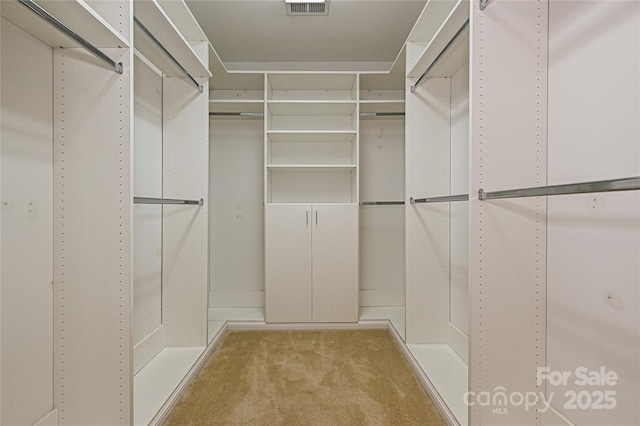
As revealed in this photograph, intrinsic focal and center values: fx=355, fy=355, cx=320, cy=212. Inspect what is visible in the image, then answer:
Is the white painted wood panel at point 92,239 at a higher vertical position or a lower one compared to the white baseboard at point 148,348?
higher

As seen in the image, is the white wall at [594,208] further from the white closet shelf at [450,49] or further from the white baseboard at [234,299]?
the white baseboard at [234,299]

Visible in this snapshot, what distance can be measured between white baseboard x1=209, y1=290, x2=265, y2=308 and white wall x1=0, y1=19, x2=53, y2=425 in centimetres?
201

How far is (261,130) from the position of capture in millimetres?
3523

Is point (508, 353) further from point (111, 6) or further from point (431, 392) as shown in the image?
point (111, 6)

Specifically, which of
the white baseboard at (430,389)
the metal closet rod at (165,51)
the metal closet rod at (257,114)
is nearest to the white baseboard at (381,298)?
the white baseboard at (430,389)

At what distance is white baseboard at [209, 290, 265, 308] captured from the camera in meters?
3.53

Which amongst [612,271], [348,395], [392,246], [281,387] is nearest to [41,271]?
[281,387]

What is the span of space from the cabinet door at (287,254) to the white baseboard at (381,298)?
72cm

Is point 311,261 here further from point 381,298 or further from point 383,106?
point 383,106

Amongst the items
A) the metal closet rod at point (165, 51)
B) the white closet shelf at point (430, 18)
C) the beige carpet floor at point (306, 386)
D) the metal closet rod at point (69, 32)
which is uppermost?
the white closet shelf at point (430, 18)

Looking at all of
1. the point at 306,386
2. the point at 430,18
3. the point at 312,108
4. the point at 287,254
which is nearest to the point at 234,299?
the point at 287,254

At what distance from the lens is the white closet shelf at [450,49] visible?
1.71 m

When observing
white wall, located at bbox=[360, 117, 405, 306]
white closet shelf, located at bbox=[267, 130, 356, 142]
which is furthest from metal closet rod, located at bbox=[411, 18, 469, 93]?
white wall, located at bbox=[360, 117, 405, 306]

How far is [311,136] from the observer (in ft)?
10.7
